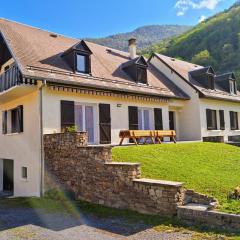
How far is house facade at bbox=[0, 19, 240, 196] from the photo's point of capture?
48.1 ft

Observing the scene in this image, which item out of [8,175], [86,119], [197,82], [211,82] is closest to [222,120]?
[211,82]

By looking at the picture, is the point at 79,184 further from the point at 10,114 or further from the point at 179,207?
the point at 10,114

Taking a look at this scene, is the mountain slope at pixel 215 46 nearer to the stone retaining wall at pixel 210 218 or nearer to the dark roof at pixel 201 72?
the dark roof at pixel 201 72

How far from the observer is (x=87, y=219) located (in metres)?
9.52

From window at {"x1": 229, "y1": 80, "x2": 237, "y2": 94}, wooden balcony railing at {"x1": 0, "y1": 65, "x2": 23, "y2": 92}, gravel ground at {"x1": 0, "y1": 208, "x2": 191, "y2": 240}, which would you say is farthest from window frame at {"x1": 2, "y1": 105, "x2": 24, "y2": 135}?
window at {"x1": 229, "y1": 80, "x2": 237, "y2": 94}

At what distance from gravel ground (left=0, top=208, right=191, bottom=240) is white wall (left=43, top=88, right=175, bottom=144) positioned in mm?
5301

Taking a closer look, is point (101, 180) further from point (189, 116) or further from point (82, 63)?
point (189, 116)

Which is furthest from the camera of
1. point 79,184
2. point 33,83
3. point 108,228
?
point 33,83

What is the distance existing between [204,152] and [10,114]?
442 inches

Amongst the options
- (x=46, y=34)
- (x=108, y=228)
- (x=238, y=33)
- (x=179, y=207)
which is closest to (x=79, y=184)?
(x=108, y=228)

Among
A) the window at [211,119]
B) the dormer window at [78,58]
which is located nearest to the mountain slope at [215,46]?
the window at [211,119]

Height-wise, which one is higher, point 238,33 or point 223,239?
point 238,33

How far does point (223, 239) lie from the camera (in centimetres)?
708

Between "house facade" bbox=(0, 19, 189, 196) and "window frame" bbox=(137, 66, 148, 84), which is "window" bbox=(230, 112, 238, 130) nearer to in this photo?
"house facade" bbox=(0, 19, 189, 196)
